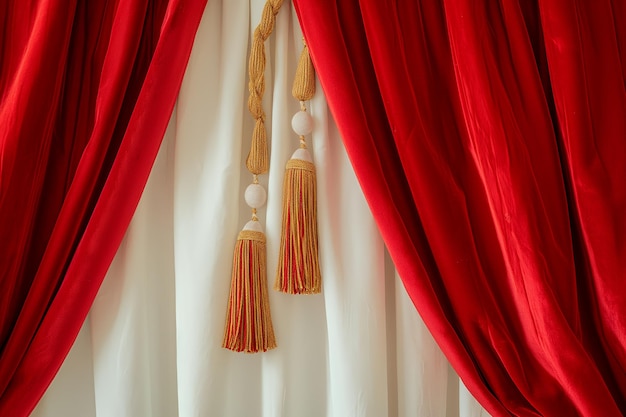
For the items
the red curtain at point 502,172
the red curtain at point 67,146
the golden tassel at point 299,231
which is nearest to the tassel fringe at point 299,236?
the golden tassel at point 299,231

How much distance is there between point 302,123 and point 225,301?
1.34ft

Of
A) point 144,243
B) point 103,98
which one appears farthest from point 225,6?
point 144,243

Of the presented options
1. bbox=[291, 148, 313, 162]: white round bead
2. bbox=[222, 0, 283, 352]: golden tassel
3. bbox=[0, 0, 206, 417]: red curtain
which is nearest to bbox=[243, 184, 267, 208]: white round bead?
bbox=[222, 0, 283, 352]: golden tassel

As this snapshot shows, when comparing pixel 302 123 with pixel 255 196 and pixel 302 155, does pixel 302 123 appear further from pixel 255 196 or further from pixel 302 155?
pixel 255 196

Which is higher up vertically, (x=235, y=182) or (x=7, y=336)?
(x=235, y=182)

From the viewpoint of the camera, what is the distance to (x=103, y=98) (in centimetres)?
124

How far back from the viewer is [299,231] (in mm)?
1235

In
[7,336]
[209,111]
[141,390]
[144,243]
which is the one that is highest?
[209,111]

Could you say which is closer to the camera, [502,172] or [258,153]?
[502,172]

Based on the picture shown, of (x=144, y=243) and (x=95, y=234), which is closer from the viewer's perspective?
(x=95, y=234)

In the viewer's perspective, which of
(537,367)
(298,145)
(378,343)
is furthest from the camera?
(298,145)

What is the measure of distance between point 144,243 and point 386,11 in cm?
70

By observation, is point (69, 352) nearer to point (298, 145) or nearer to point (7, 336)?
point (7, 336)

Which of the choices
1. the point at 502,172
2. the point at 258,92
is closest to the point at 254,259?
the point at 258,92
